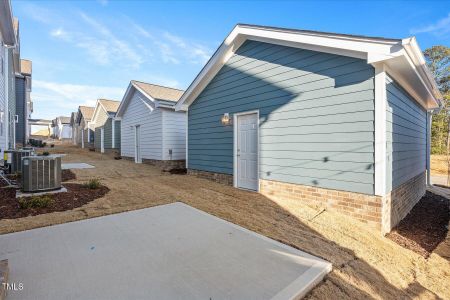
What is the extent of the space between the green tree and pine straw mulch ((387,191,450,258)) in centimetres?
1913

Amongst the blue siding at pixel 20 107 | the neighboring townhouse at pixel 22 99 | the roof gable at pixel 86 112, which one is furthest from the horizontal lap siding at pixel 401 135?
the roof gable at pixel 86 112

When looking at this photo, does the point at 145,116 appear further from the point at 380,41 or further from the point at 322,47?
the point at 380,41

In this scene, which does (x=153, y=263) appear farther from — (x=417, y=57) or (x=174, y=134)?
(x=174, y=134)

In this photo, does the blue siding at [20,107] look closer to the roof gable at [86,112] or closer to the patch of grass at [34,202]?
the roof gable at [86,112]

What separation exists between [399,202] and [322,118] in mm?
2672

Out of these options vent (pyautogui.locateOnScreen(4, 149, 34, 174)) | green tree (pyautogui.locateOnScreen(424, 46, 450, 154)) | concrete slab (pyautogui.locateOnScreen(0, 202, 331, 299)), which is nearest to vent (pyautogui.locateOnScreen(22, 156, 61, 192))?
concrete slab (pyautogui.locateOnScreen(0, 202, 331, 299))

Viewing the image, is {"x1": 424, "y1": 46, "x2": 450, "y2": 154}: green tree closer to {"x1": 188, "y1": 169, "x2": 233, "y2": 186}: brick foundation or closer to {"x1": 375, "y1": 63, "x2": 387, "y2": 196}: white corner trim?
{"x1": 375, "y1": 63, "x2": 387, "y2": 196}: white corner trim

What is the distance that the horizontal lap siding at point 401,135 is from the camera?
14.8 feet

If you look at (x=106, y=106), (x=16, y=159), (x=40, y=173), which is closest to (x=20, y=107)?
(x=106, y=106)

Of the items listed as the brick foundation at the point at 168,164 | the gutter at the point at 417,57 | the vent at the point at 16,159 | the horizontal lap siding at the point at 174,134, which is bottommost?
the brick foundation at the point at 168,164

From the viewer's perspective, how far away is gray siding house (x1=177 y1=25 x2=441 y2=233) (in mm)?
4141

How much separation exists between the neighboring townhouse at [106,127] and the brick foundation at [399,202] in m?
16.1

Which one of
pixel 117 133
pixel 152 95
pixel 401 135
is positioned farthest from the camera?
pixel 117 133

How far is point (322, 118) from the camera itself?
15.8 ft
